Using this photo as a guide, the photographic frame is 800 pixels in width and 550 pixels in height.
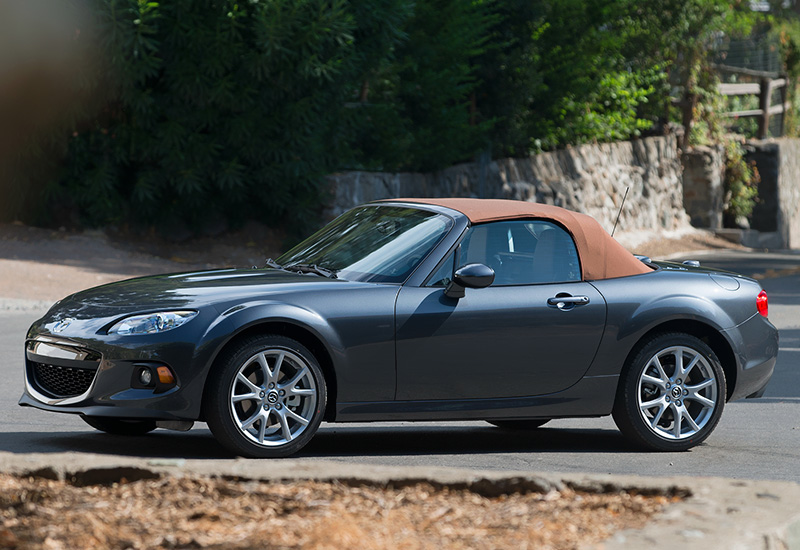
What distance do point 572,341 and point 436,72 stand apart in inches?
679

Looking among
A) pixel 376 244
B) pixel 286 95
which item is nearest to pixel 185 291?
pixel 376 244

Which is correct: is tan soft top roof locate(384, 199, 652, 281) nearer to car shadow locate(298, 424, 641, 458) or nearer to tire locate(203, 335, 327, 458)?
car shadow locate(298, 424, 641, 458)

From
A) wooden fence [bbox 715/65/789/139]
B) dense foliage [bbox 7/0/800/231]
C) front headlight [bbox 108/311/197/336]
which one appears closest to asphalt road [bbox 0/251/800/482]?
front headlight [bbox 108/311/197/336]

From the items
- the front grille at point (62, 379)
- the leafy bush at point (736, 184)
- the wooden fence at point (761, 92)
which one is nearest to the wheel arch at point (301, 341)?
the front grille at point (62, 379)

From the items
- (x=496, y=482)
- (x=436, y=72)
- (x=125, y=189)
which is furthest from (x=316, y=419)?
(x=436, y=72)

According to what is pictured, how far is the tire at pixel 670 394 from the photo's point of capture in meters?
7.17

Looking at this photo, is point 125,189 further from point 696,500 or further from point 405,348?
point 696,500

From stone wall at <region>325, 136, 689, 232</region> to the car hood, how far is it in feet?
48.8

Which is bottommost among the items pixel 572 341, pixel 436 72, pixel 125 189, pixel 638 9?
pixel 572 341

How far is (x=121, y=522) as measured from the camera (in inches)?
157

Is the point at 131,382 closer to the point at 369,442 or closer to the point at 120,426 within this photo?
the point at 120,426

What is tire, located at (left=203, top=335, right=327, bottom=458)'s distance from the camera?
6.29 metres

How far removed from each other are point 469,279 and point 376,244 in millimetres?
725

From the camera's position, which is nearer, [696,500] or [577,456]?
[696,500]
